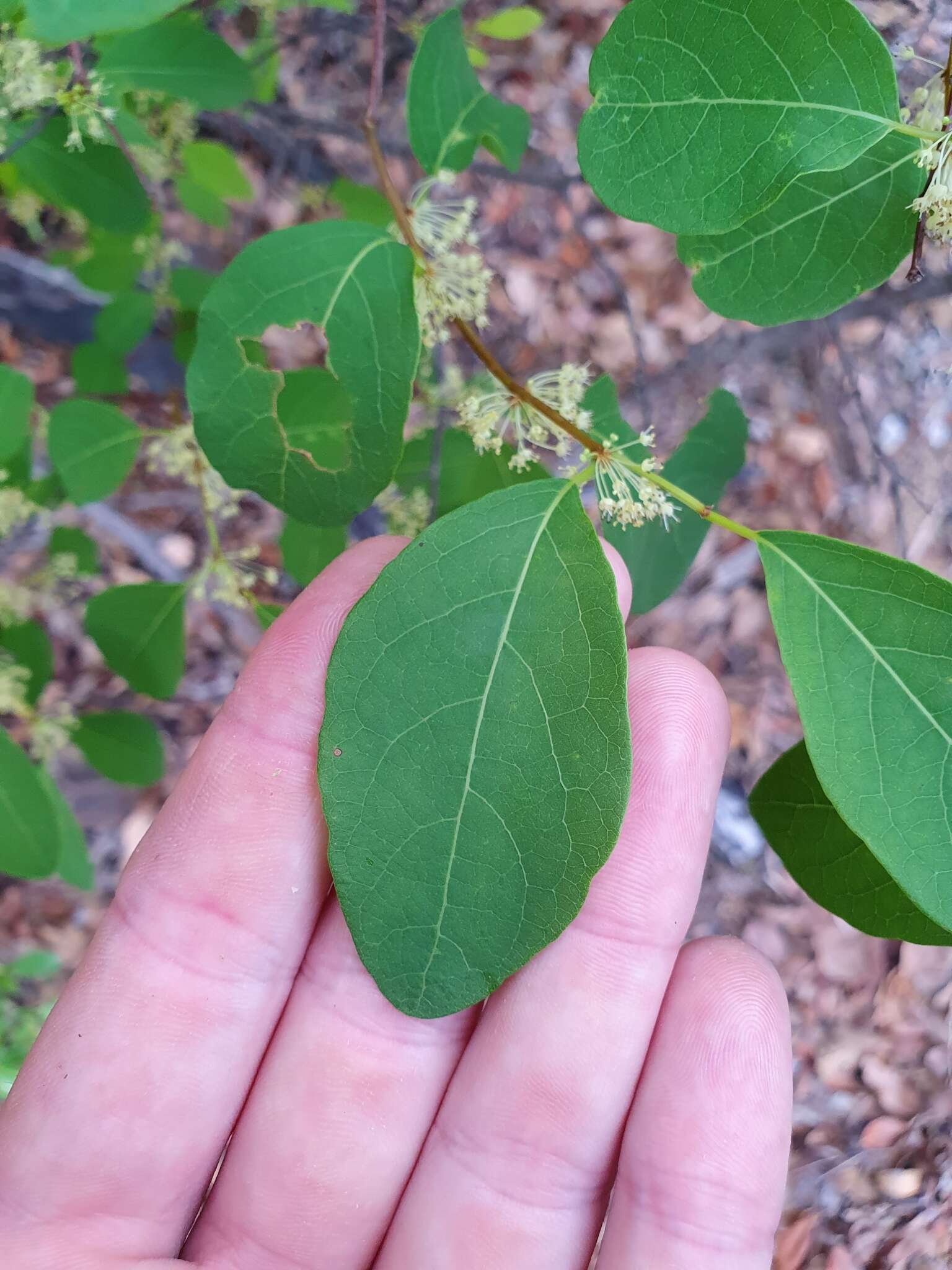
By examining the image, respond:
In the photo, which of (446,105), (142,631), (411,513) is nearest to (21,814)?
(142,631)

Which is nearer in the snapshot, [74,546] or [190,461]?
[190,461]

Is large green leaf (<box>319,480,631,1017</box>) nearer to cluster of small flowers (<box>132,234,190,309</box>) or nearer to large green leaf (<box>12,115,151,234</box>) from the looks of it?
large green leaf (<box>12,115,151,234</box>)

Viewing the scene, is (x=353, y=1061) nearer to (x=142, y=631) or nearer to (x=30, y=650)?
(x=142, y=631)

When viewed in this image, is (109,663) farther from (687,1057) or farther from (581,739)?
(687,1057)

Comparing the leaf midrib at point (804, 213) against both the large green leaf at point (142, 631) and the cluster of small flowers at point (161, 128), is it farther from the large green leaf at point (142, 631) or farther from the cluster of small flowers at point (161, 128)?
the cluster of small flowers at point (161, 128)

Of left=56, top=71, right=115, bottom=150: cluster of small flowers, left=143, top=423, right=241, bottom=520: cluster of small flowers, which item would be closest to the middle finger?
left=143, top=423, right=241, bottom=520: cluster of small flowers

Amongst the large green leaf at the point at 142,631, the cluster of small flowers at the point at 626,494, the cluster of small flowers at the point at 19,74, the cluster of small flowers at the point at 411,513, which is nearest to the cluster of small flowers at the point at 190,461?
the large green leaf at the point at 142,631
